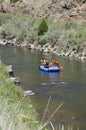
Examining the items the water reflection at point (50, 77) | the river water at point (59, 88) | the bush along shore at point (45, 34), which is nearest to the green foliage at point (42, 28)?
the bush along shore at point (45, 34)

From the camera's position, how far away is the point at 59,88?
97.6 feet

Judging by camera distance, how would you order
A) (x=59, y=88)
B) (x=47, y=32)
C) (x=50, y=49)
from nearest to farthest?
(x=59, y=88), (x=50, y=49), (x=47, y=32)

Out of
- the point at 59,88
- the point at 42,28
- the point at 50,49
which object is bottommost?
the point at 50,49

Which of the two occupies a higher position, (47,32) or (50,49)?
(47,32)

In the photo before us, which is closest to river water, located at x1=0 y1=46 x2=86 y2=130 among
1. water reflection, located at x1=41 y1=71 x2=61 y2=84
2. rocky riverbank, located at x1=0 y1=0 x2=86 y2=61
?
water reflection, located at x1=41 y1=71 x2=61 y2=84

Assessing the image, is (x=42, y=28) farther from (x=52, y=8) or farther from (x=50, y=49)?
(x=52, y=8)

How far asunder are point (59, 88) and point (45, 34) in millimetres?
34805

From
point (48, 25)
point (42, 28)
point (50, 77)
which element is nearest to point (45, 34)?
point (42, 28)

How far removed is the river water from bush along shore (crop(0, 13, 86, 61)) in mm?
8162

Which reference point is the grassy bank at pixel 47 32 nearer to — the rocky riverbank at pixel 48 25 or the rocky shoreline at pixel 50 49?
the rocky riverbank at pixel 48 25

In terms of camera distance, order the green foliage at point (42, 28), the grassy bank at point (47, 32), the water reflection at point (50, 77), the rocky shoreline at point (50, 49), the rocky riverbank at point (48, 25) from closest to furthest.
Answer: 1. the water reflection at point (50, 77)
2. the rocky shoreline at point (50, 49)
3. the rocky riverbank at point (48, 25)
4. the grassy bank at point (47, 32)
5. the green foliage at point (42, 28)

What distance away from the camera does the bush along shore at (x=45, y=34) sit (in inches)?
2176

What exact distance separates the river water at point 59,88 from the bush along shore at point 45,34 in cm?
816

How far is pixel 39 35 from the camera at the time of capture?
65.1 m
